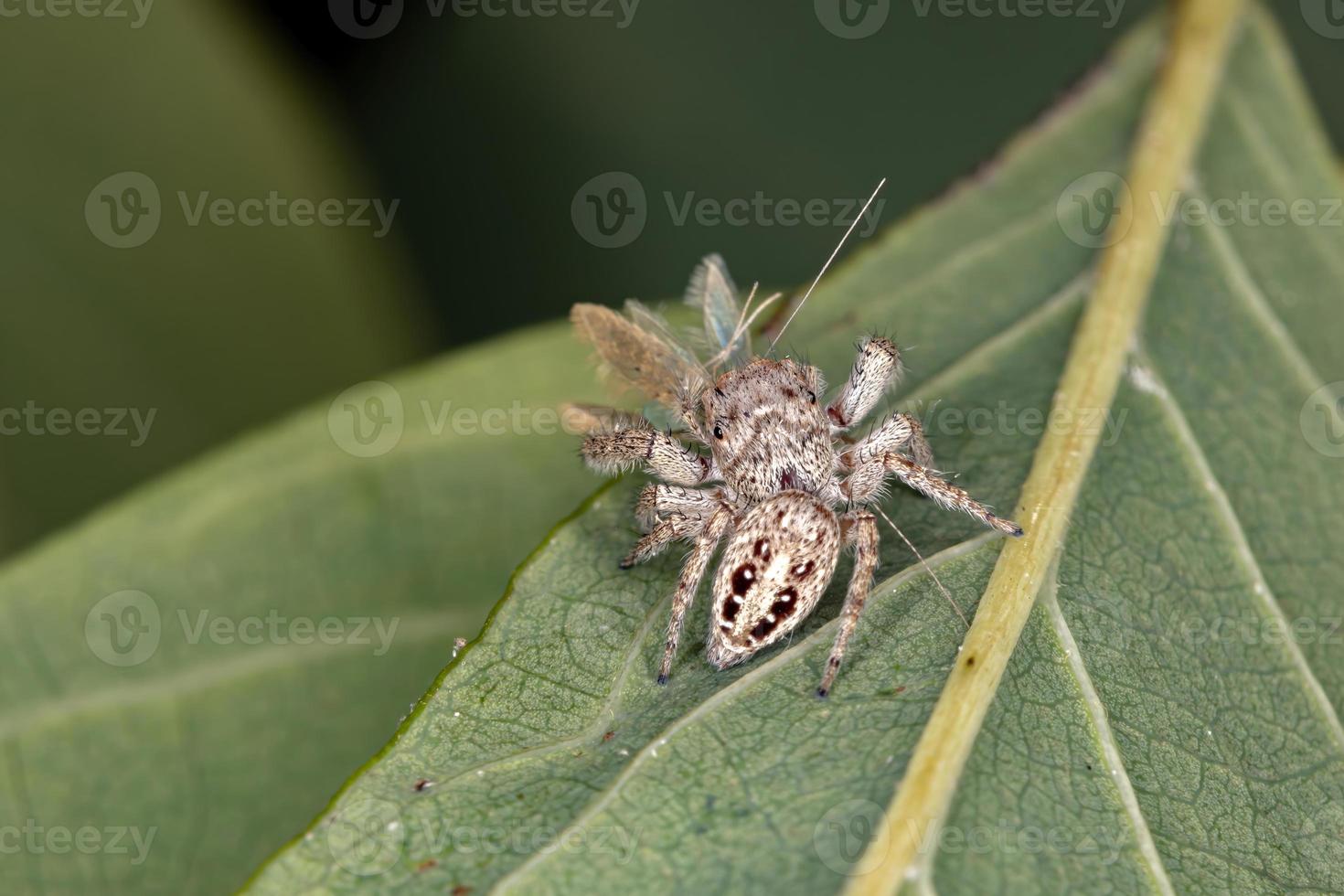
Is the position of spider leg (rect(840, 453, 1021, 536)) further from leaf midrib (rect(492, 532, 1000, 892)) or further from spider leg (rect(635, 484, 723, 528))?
spider leg (rect(635, 484, 723, 528))

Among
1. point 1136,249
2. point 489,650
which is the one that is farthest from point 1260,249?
point 489,650

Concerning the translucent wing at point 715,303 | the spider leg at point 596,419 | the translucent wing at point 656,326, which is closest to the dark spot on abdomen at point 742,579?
the spider leg at point 596,419

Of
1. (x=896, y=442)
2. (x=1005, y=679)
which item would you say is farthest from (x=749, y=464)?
(x=1005, y=679)

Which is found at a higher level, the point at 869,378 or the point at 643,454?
the point at 869,378

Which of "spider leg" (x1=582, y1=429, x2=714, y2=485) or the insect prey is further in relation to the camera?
"spider leg" (x1=582, y1=429, x2=714, y2=485)

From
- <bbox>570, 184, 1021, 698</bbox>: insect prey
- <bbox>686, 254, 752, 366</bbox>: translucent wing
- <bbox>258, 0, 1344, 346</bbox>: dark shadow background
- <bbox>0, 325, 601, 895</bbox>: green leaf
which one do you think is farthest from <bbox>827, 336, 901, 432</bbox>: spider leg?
<bbox>258, 0, 1344, 346</bbox>: dark shadow background

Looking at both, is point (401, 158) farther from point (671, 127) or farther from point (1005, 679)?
point (1005, 679)

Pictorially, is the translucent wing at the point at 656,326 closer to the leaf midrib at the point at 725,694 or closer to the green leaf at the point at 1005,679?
the green leaf at the point at 1005,679
